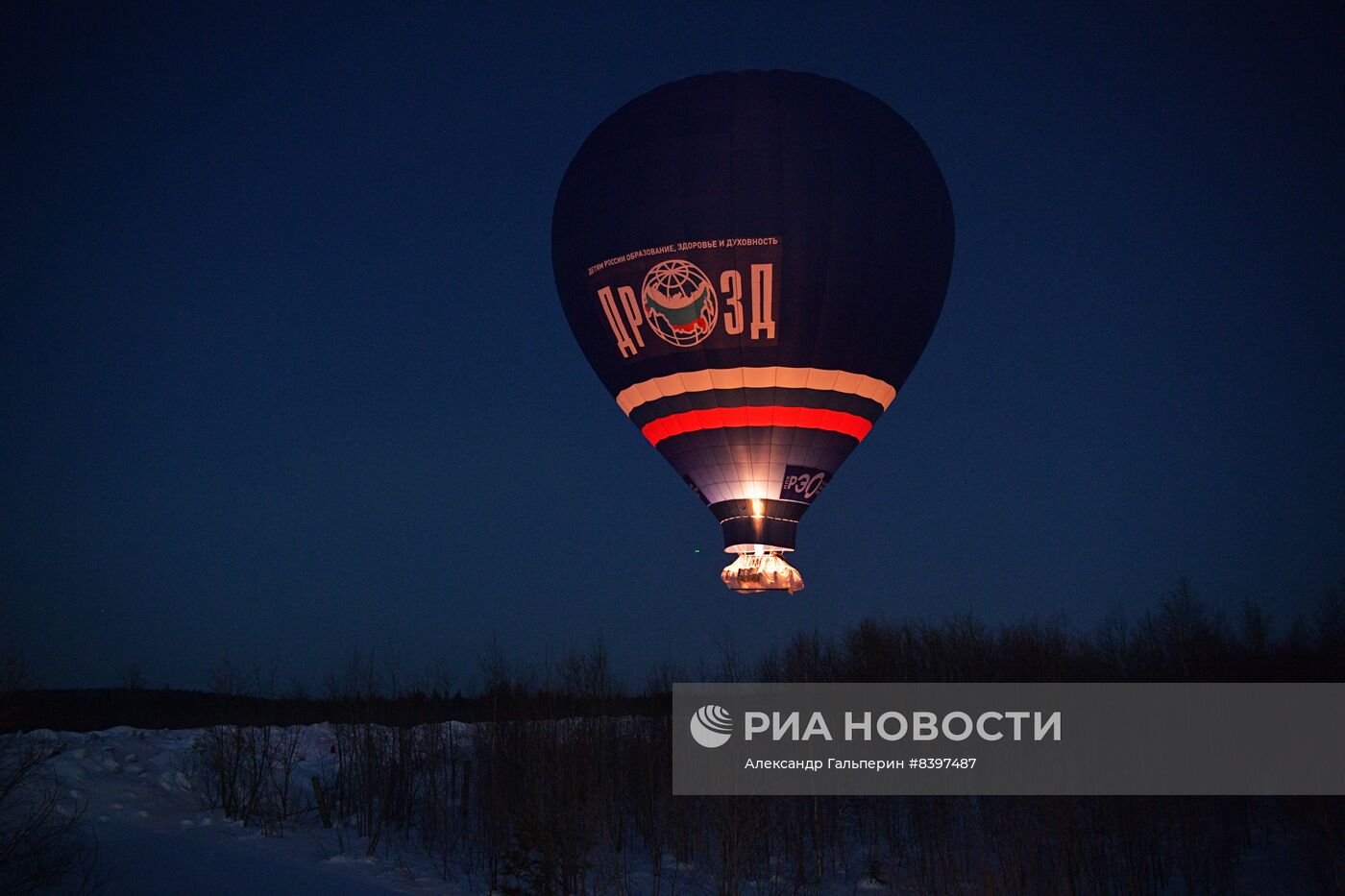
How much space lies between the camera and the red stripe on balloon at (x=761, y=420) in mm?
23641

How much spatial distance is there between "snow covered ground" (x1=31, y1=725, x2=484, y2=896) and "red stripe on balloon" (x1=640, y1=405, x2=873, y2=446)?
1032cm

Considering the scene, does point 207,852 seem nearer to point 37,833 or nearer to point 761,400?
point 37,833

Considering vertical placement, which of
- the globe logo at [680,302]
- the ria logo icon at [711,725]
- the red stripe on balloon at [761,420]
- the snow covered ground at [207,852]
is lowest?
the snow covered ground at [207,852]

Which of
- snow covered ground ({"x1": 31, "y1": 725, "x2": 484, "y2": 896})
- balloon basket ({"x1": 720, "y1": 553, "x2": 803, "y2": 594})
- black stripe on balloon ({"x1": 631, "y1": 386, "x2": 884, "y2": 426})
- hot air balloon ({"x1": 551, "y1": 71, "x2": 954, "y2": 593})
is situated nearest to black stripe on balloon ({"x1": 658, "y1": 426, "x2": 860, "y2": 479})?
hot air balloon ({"x1": 551, "y1": 71, "x2": 954, "y2": 593})

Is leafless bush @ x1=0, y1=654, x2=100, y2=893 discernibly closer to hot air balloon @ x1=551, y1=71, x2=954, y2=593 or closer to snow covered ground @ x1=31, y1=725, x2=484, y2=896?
snow covered ground @ x1=31, y1=725, x2=484, y2=896

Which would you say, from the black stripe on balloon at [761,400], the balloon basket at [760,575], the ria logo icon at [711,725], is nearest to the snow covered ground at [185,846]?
the ria logo icon at [711,725]

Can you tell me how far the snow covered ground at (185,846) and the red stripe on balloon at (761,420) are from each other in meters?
10.3

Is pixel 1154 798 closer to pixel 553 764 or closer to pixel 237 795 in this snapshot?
pixel 553 764

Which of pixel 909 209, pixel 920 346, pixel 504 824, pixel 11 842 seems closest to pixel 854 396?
pixel 920 346

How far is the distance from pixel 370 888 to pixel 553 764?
3468mm

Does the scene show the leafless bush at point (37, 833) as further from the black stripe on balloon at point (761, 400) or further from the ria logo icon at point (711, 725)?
the black stripe on balloon at point (761, 400)

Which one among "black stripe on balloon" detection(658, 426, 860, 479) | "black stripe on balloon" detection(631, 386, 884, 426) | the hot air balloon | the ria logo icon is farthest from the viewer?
"black stripe on balloon" detection(658, 426, 860, 479)

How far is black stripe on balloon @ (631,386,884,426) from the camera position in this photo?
23531 millimetres

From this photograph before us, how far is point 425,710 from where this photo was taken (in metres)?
28.0
